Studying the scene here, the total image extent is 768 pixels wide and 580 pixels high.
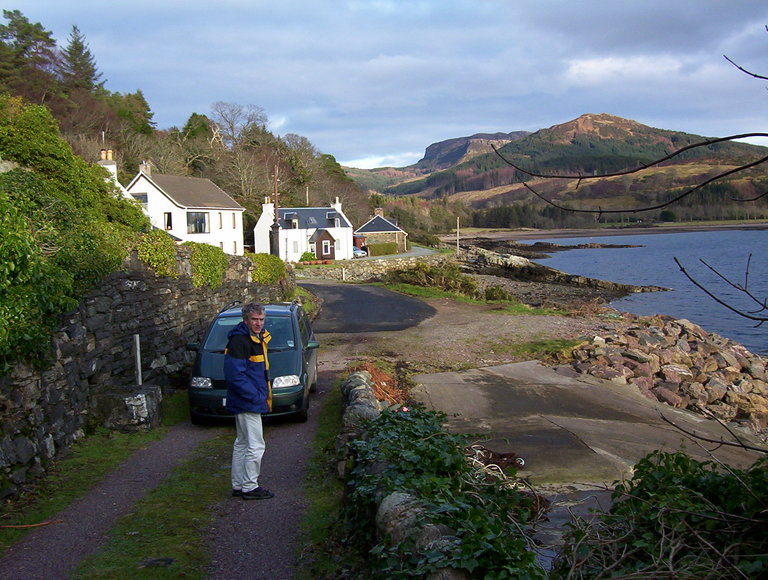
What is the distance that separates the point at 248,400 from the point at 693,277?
17.8 m

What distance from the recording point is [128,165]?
6562cm

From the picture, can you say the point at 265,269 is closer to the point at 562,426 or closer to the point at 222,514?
the point at 562,426

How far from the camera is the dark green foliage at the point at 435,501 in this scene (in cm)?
378

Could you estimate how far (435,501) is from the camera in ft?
15.2

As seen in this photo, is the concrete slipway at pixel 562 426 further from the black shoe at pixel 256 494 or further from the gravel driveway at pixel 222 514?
the black shoe at pixel 256 494

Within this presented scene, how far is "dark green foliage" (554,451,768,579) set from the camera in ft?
12.1

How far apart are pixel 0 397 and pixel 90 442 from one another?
7.05 ft

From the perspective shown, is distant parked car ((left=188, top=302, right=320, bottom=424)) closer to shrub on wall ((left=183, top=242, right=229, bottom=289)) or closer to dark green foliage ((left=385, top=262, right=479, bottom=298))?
shrub on wall ((left=183, top=242, right=229, bottom=289))

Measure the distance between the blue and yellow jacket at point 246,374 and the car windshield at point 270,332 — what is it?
386 cm

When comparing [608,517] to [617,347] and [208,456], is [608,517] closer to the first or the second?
[208,456]

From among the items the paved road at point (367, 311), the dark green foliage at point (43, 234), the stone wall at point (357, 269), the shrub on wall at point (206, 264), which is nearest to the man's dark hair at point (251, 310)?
the dark green foliage at point (43, 234)

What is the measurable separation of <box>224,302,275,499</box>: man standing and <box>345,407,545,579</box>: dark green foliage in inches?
40.7

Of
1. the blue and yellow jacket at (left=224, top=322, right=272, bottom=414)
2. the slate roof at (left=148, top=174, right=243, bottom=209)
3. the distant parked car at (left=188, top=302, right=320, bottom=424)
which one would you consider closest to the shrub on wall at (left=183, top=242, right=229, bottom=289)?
the distant parked car at (left=188, top=302, right=320, bottom=424)

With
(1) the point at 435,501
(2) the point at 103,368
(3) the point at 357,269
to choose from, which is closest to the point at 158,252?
(2) the point at 103,368
